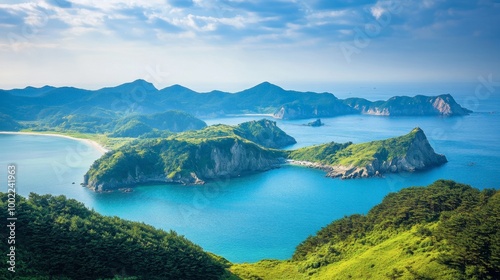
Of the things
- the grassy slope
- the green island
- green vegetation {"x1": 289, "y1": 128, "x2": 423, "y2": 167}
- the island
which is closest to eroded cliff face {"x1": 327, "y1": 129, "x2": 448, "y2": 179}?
the island

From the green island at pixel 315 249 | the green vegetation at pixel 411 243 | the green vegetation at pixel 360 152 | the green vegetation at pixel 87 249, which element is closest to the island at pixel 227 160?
the green vegetation at pixel 360 152

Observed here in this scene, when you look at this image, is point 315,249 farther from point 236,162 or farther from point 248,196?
point 236,162

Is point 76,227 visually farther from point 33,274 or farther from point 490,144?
point 490,144

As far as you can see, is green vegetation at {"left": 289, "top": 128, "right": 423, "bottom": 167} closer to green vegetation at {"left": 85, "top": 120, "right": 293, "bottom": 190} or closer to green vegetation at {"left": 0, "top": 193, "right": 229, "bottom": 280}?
green vegetation at {"left": 85, "top": 120, "right": 293, "bottom": 190}

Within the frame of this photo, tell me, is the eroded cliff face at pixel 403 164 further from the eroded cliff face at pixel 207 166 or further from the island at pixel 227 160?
the eroded cliff face at pixel 207 166

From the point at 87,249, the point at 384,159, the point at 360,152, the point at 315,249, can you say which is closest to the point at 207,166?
the point at 360,152

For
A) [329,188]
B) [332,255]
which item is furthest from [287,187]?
[332,255]
